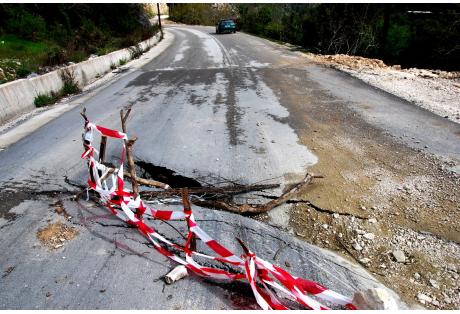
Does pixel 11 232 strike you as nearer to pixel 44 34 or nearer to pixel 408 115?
pixel 408 115

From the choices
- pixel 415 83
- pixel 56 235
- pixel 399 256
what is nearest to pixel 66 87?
pixel 56 235

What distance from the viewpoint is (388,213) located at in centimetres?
411

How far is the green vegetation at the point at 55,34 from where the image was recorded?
11844 millimetres

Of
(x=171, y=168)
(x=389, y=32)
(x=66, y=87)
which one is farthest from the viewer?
(x=389, y=32)

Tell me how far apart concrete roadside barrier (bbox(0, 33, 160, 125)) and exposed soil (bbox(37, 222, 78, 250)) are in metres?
5.69

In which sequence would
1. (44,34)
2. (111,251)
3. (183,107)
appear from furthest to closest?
1. (44,34)
2. (183,107)
3. (111,251)

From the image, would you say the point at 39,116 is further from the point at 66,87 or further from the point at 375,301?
the point at 375,301

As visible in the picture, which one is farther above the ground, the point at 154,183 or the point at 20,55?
the point at 20,55

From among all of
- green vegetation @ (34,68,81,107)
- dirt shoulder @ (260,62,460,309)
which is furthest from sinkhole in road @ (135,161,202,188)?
green vegetation @ (34,68,81,107)

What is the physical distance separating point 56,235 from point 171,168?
1972mm

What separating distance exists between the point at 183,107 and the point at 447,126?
20.0 feet

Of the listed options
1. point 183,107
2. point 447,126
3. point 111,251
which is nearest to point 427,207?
point 447,126

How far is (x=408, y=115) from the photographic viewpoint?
7434 mm

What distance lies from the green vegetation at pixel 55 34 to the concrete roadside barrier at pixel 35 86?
75cm
